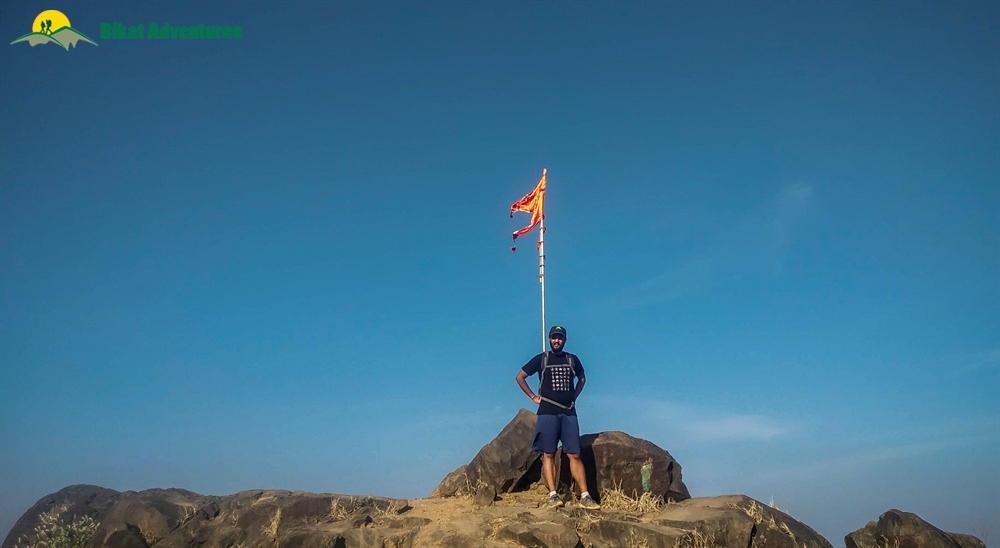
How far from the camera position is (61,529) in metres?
12.5

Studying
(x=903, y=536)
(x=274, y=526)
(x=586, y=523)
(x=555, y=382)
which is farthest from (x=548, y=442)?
(x=903, y=536)

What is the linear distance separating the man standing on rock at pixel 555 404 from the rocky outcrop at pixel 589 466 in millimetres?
661

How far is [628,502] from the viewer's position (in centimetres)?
1290

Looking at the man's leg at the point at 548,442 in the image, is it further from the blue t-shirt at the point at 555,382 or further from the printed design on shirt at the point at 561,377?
the printed design on shirt at the point at 561,377

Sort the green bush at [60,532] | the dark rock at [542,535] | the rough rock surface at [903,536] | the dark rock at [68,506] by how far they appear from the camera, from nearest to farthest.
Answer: the dark rock at [542,535] → the rough rock surface at [903,536] → the green bush at [60,532] → the dark rock at [68,506]

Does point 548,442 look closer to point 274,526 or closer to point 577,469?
point 577,469

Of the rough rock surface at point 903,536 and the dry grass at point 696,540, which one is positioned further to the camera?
the rough rock surface at point 903,536

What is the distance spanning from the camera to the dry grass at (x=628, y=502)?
12.6 metres

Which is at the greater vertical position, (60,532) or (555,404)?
(555,404)

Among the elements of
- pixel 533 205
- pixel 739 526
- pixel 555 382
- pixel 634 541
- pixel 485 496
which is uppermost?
pixel 533 205

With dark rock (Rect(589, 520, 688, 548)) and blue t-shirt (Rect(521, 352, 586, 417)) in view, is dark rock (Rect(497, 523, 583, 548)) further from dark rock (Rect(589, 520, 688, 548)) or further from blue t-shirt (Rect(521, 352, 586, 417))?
blue t-shirt (Rect(521, 352, 586, 417))

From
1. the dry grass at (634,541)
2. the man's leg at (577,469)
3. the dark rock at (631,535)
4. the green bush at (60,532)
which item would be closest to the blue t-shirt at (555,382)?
the man's leg at (577,469)

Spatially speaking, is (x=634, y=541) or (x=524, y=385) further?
(x=524, y=385)

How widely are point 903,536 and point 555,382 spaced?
6.53m
